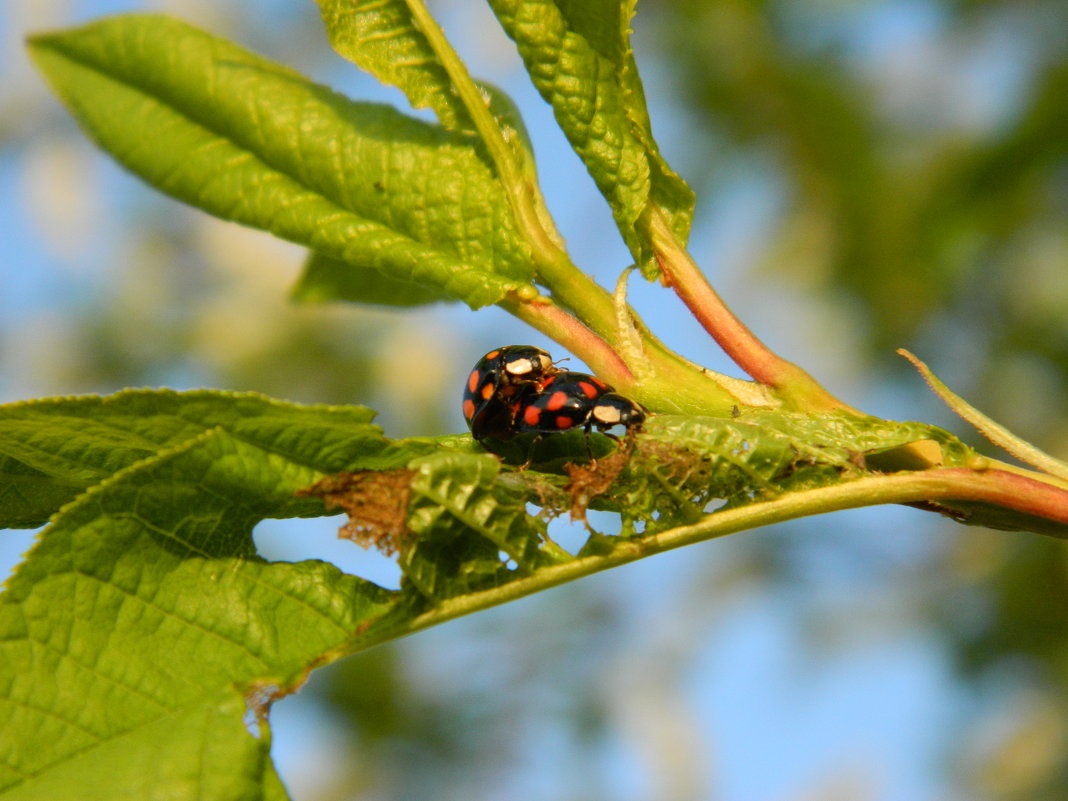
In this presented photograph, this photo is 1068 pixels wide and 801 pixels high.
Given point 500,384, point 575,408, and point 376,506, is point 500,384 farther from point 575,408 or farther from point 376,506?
point 376,506

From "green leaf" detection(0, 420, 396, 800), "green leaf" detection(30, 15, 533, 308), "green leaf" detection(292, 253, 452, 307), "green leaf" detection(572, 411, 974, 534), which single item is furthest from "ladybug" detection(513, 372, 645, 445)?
"green leaf" detection(0, 420, 396, 800)

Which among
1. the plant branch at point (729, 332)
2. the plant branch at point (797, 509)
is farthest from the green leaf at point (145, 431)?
the plant branch at point (729, 332)

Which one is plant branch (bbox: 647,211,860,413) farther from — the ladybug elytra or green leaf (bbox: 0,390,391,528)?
green leaf (bbox: 0,390,391,528)

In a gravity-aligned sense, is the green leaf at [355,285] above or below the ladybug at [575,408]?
above

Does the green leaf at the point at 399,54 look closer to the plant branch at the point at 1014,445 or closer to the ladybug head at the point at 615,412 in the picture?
the ladybug head at the point at 615,412

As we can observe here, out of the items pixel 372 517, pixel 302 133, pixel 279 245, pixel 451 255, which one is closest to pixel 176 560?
pixel 372 517

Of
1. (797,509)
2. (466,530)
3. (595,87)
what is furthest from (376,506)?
(595,87)

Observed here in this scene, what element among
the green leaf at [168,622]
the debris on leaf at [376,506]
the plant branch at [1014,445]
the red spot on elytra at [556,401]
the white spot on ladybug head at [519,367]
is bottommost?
the green leaf at [168,622]
